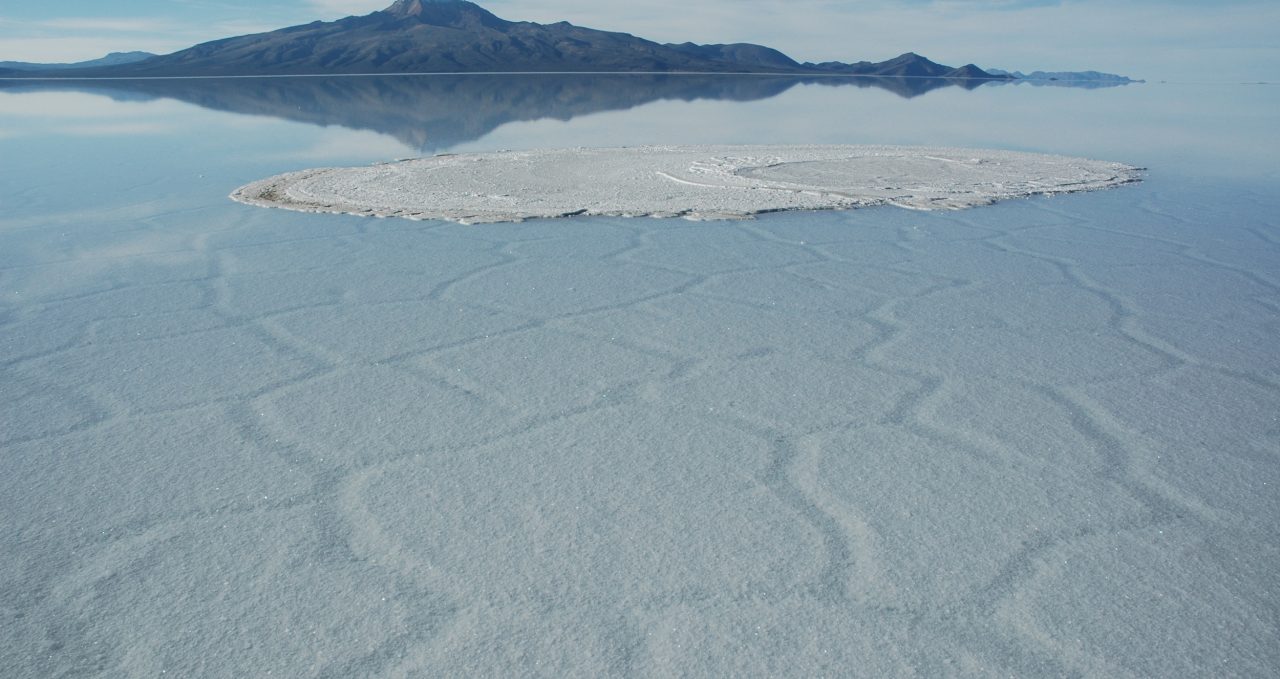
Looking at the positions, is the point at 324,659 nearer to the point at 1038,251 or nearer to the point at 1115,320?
the point at 1115,320

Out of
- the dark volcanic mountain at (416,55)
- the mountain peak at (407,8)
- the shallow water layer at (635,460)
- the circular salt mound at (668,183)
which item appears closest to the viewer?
the shallow water layer at (635,460)

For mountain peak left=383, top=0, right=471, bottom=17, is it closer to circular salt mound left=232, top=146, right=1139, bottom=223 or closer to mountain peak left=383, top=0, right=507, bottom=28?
mountain peak left=383, top=0, right=507, bottom=28

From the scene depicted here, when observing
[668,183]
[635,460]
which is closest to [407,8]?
[668,183]

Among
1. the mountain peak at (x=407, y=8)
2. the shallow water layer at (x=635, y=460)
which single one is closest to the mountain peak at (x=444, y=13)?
the mountain peak at (x=407, y=8)

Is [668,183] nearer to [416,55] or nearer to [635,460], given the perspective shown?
[635,460]

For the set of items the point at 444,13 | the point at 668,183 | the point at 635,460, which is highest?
the point at 444,13

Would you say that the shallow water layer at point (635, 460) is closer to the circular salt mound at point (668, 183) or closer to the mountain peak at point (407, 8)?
the circular salt mound at point (668, 183)
